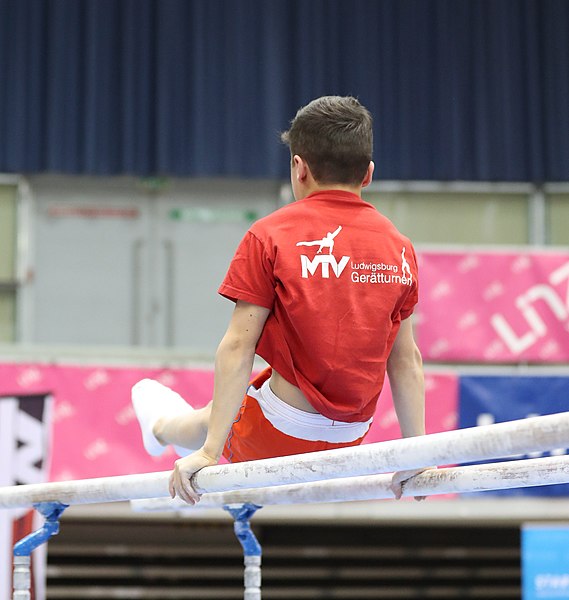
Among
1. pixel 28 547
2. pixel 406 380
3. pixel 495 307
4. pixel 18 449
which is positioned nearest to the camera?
pixel 406 380

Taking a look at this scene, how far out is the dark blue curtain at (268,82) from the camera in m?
10.1

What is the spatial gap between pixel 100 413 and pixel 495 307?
309 cm

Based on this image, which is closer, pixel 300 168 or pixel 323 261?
pixel 323 261

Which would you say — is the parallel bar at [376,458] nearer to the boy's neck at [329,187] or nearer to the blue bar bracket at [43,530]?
the blue bar bracket at [43,530]

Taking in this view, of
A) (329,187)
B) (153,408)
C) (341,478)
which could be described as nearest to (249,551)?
(153,408)

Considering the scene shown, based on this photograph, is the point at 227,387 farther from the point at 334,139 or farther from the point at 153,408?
the point at 153,408

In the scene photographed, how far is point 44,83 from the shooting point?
10.1 meters

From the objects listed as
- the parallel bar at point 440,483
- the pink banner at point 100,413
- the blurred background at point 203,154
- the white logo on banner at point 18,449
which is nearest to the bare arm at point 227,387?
the parallel bar at point 440,483

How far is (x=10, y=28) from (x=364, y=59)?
3.30m

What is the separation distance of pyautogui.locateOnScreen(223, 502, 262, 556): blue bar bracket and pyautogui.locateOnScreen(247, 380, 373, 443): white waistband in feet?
2.02

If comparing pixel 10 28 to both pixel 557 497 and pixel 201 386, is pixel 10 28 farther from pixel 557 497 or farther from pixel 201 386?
pixel 557 497

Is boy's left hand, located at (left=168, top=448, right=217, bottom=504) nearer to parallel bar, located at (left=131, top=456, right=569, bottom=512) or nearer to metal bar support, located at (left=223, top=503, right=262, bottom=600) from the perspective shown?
parallel bar, located at (left=131, top=456, right=569, bottom=512)

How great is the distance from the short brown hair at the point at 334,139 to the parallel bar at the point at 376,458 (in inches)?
33.4

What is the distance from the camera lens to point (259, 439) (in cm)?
313
